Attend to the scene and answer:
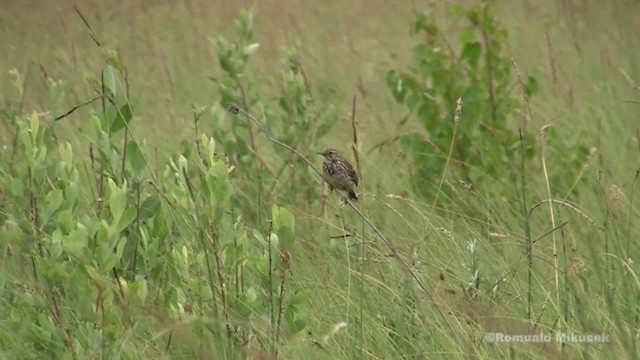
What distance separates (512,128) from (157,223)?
3032mm

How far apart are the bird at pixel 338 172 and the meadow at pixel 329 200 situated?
10cm

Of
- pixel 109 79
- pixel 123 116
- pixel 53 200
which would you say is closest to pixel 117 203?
pixel 53 200

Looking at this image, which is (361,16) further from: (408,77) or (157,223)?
(157,223)

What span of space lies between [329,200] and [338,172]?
14.9 inches

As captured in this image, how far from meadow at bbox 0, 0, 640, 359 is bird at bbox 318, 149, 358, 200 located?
0.10 m

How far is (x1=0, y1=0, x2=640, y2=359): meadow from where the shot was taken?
2965 millimetres

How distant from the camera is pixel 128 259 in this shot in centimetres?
347

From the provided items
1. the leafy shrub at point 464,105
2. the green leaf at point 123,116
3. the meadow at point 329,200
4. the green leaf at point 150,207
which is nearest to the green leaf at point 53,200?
the meadow at point 329,200

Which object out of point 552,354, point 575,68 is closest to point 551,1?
point 575,68

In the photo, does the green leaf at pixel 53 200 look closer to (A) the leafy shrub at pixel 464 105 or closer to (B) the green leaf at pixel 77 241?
(B) the green leaf at pixel 77 241

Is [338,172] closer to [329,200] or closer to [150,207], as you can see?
[329,200]

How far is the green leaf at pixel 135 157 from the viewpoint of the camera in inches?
131

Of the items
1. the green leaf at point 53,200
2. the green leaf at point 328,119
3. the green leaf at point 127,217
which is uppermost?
the green leaf at point 127,217

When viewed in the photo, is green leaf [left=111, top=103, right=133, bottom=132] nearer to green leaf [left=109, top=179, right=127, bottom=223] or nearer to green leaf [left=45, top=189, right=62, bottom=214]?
green leaf [left=45, top=189, right=62, bottom=214]
